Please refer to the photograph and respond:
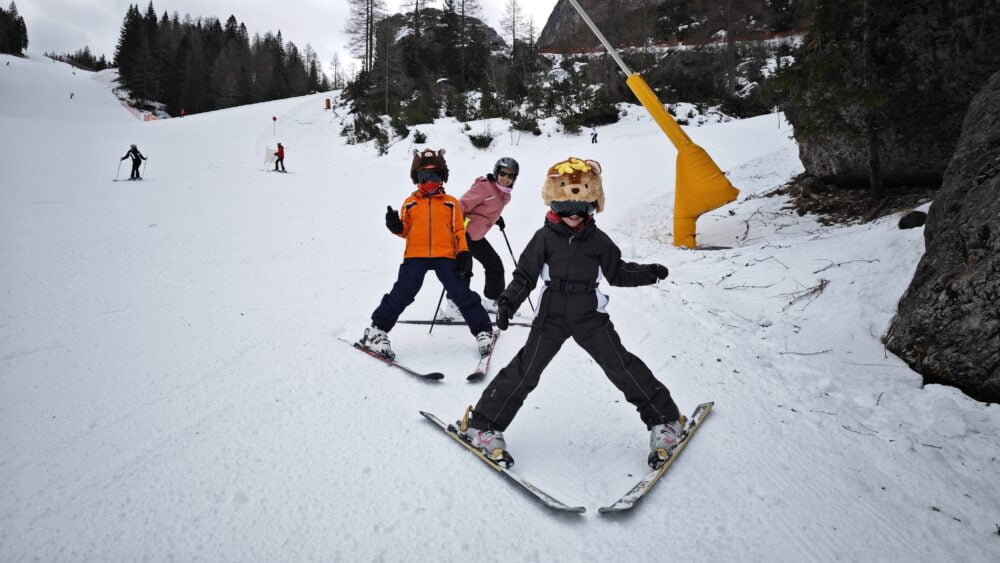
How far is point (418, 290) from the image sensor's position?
3547 millimetres

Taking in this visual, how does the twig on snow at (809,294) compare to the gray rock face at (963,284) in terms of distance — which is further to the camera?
the twig on snow at (809,294)

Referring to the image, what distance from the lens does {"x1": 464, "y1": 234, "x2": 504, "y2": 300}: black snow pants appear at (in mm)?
4535

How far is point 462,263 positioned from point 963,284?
3121mm

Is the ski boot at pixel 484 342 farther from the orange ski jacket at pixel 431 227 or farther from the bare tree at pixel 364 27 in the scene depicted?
the bare tree at pixel 364 27

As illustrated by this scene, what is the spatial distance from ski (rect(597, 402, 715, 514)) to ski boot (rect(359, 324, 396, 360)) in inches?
82.5

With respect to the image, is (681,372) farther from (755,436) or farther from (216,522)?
(216,522)

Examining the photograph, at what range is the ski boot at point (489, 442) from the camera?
224cm


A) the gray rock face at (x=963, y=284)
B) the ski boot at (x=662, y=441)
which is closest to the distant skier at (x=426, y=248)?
the ski boot at (x=662, y=441)

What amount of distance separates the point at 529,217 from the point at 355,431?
7353 millimetres

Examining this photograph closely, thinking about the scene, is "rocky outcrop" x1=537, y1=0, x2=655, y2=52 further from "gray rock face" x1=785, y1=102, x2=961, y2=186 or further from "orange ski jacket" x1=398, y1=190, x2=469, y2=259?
"orange ski jacket" x1=398, y1=190, x2=469, y2=259

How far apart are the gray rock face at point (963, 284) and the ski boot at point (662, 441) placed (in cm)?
166

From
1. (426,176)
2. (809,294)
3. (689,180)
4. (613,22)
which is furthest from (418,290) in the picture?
(613,22)

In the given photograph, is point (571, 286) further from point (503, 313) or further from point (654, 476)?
point (654, 476)

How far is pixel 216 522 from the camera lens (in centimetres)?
184
